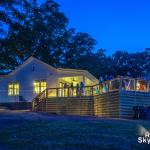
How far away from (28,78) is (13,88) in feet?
6.37

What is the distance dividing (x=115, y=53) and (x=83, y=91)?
4704 centimetres

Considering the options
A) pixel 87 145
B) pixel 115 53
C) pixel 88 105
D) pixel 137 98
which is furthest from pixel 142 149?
pixel 115 53

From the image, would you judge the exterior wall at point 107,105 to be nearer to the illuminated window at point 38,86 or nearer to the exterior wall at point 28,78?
the exterior wall at point 28,78

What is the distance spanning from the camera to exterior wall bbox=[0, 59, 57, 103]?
4078 centimetres

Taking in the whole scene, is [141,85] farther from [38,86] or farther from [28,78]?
[28,78]

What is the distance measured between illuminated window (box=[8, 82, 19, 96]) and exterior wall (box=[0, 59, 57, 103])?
322mm

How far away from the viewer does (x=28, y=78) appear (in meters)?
41.9

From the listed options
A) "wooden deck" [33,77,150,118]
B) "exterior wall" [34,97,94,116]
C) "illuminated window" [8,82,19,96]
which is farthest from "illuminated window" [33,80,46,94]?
"exterior wall" [34,97,94,116]

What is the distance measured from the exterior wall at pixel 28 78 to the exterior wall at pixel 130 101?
14455 millimetres

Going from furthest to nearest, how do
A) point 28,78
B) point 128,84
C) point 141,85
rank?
point 28,78 → point 141,85 → point 128,84

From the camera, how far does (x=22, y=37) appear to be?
725 inches

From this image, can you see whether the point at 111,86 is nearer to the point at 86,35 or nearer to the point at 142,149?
the point at 142,149

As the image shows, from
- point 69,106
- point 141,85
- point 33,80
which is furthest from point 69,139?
point 33,80

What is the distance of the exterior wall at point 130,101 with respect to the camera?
26.1 meters
